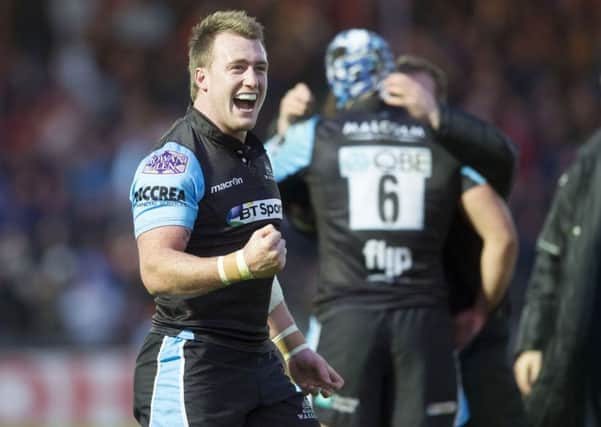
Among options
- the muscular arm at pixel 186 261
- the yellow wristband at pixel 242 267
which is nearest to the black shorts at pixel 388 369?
the muscular arm at pixel 186 261

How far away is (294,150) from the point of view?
6.63 meters

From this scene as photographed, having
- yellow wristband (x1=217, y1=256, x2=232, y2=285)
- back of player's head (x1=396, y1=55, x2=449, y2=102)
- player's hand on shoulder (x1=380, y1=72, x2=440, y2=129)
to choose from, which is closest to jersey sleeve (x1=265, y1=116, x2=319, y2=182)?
player's hand on shoulder (x1=380, y1=72, x2=440, y2=129)

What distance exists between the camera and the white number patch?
6445 mm

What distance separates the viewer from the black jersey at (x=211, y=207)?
4721 millimetres

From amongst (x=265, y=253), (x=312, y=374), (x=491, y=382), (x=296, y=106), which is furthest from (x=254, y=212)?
(x=491, y=382)

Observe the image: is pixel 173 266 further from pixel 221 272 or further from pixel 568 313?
pixel 568 313

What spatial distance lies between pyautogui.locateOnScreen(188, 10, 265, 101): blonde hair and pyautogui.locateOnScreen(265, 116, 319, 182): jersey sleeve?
158 centimetres

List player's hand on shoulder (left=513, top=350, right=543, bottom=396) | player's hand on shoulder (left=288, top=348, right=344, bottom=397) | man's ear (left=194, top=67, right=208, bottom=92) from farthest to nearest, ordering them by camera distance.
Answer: player's hand on shoulder (left=513, top=350, right=543, bottom=396)
player's hand on shoulder (left=288, top=348, right=344, bottom=397)
man's ear (left=194, top=67, right=208, bottom=92)

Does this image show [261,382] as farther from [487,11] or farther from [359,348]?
[487,11]

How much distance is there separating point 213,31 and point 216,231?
2.43ft

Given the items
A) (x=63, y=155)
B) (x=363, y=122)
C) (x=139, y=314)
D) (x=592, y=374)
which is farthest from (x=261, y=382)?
(x=63, y=155)

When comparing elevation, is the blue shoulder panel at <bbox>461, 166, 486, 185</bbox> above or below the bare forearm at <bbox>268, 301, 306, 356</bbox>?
above

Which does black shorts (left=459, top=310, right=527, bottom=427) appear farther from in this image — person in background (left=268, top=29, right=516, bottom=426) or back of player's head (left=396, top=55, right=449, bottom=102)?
back of player's head (left=396, top=55, right=449, bottom=102)

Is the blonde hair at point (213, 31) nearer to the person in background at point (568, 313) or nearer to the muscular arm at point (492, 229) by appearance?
the muscular arm at point (492, 229)
